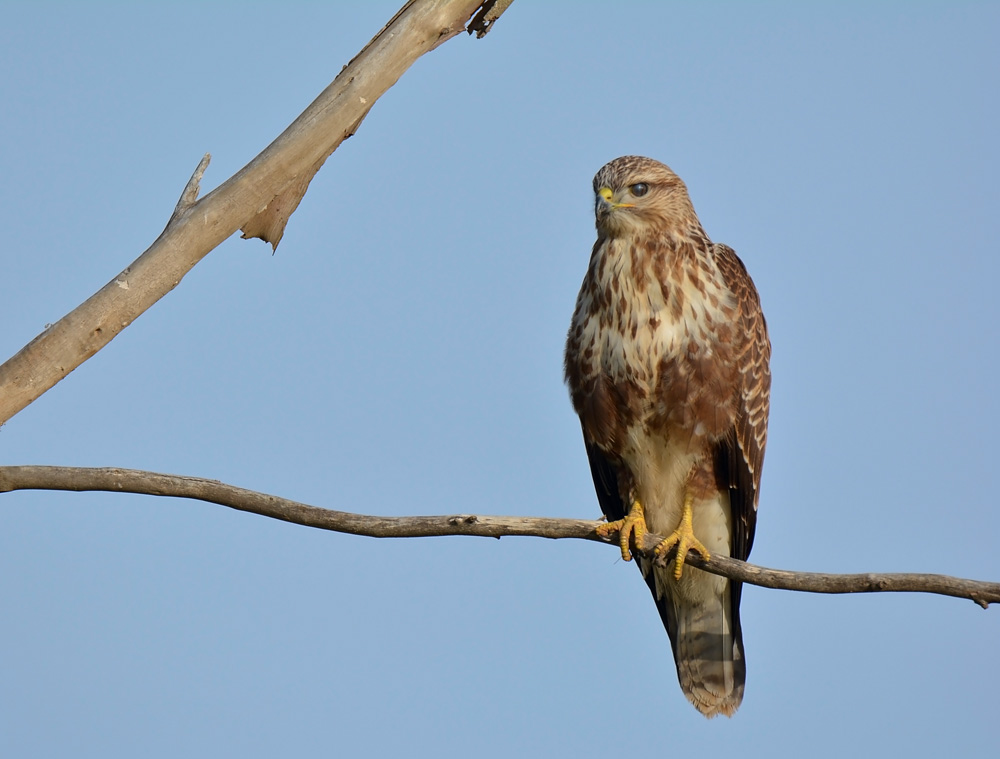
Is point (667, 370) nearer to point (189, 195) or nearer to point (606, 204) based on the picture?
point (606, 204)

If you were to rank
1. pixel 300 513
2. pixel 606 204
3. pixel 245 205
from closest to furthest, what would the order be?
pixel 300 513 → pixel 245 205 → pixel 606 204

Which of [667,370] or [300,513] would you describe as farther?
[667,370]

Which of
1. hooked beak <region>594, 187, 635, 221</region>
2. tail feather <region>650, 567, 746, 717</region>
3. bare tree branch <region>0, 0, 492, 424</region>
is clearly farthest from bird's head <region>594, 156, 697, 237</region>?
tail feather <region>650, 567, 746, 717</region>

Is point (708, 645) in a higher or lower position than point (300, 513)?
lower

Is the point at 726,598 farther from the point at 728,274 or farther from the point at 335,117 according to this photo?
the point at 335,117

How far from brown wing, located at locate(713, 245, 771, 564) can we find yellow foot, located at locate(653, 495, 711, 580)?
313 millimetres

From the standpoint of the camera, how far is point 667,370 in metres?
5.70

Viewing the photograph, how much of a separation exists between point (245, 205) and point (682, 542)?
2.79 meters

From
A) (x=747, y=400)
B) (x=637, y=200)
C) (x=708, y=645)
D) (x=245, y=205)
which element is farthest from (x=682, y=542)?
(x=245, y=205)

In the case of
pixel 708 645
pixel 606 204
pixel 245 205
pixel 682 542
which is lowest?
pixel 708 645

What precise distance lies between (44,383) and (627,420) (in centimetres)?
280

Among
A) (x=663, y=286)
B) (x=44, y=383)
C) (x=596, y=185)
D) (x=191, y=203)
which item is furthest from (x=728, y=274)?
(x=44, y=383)

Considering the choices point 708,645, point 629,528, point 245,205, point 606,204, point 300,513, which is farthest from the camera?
point 708,645

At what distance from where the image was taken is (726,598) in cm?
675
